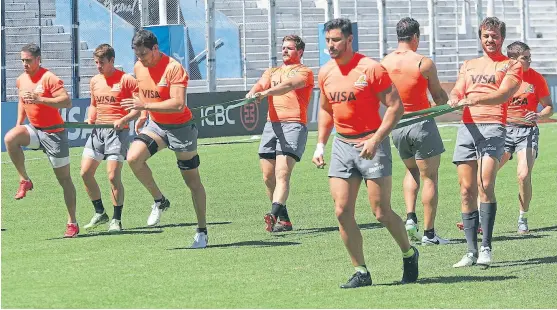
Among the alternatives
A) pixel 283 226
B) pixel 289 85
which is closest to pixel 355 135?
pixel 289 85

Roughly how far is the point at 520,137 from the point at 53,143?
4929mm

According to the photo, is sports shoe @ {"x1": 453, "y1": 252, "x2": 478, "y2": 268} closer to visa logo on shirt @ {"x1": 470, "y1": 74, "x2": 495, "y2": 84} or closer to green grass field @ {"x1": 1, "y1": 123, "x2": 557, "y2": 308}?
green grass field @ {"x1": 1, "y1": 123, "x2": 557, "y2": 308}

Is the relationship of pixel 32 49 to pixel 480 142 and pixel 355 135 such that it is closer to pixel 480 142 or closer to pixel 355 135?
pixel 355 135

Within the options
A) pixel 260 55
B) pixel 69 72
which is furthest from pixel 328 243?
pixel 260 55

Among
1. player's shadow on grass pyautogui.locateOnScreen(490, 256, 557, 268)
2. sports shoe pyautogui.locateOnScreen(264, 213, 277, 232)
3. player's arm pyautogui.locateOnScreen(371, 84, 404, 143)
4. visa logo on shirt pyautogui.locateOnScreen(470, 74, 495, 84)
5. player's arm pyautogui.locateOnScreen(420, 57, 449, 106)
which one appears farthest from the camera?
sports shoe pyautogui.locateOnScreen(264, 213, 277, 232)

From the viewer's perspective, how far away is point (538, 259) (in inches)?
446

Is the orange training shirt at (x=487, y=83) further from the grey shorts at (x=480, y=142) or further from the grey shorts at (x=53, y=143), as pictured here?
the grey shorts at (x=53, y=143)

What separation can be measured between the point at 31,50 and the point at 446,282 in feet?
18.4

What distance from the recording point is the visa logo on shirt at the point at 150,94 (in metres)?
12.5

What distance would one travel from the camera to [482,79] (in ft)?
36.6

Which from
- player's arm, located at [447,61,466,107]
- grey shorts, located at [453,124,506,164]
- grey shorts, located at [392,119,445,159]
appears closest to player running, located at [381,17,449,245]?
grey shorts, located at [392,119,445,159]

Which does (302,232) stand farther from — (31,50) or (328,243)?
(31,50)

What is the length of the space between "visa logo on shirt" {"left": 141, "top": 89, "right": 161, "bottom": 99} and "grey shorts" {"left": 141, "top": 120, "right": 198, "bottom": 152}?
37 centimetres

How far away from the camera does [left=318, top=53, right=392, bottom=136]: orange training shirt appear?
9820 millimetres
